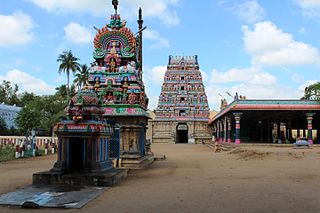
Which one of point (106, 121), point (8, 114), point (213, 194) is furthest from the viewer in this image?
point (8, 114)

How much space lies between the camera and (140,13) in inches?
904

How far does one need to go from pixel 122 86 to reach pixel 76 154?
645 centimetres

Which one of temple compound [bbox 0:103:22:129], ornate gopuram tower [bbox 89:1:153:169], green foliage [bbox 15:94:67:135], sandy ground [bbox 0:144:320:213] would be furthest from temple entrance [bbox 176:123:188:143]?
sandy ground [bbox 0:144:320:213]

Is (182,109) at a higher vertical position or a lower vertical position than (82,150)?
higher

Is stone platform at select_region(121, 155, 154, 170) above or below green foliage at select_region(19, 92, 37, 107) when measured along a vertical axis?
below

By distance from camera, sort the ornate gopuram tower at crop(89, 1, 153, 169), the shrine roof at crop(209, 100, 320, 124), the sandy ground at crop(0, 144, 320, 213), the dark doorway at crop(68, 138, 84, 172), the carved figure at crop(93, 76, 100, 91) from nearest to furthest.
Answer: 1. the sandy ground at crop(0, 144, 320, 213)
2. the dark doorway at crop(68, 138, 84, 172)
3. the ornate gopuram tower at crop(89, 1, 153, 169)
4. the carved figure at crop(93, 76, 100, 91)
5. the shrine roof at crop(209, 100, 320, 124)

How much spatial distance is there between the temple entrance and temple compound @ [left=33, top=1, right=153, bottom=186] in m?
35.2

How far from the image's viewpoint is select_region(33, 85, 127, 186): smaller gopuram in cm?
997

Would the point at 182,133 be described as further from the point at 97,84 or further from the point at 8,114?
the point at 97,84

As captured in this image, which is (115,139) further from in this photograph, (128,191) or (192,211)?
(192,211)

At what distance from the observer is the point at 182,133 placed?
58781mm

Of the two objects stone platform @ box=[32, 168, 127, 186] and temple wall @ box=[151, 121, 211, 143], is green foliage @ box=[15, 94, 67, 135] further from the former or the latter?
stone platform @ box=[32, 168, 127, 186]

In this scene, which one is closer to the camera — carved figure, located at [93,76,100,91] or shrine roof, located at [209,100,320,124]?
carved figure, located at [93,76,100,91]

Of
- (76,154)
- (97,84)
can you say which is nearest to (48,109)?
(97,84)
